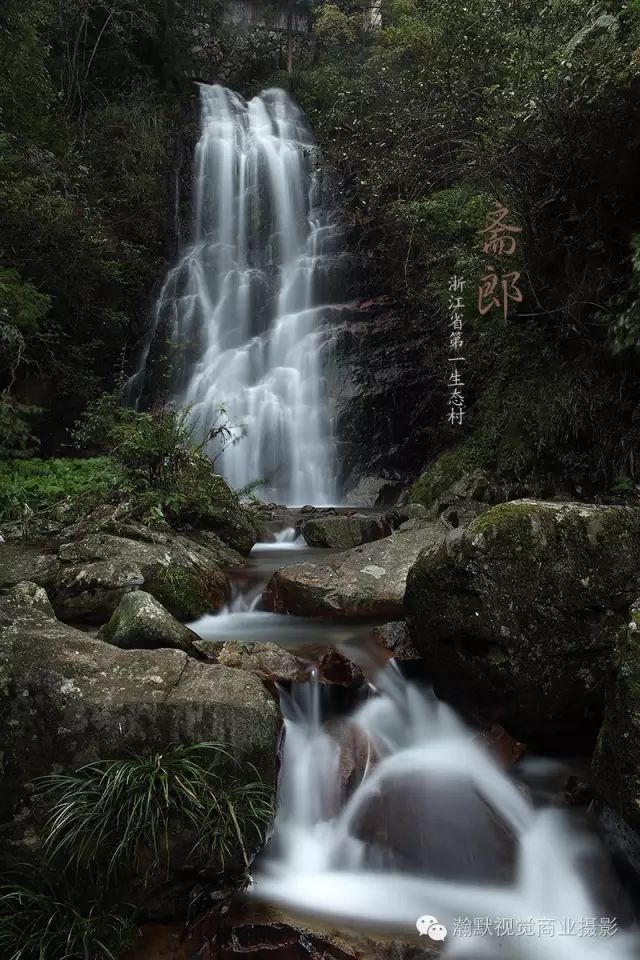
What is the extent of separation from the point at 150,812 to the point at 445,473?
761 cm

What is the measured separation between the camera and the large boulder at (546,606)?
3.63 m

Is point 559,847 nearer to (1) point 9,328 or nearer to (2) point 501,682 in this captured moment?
(2) point 501,682

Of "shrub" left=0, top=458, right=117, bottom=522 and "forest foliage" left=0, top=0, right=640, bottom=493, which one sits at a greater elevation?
"forest foliage" left=0, top=0, right=640, bottom=493

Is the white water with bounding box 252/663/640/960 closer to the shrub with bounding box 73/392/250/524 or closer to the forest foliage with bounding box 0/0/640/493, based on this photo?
the shrub with bounding box 73/392/250/524

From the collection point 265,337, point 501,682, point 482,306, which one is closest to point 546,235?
point 482,306

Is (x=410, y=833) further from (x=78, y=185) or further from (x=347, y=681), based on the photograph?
(x=78, y=185)

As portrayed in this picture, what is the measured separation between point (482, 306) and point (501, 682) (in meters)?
5.11

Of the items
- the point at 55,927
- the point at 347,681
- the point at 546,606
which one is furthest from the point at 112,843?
the point at 546,606

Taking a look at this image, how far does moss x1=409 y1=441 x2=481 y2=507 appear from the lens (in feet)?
30.1

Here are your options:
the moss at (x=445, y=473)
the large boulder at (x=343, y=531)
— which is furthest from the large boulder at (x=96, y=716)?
the moss at (x=445, y=473)

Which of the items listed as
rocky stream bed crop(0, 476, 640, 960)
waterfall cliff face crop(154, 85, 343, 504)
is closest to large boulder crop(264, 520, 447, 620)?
rocky stream bed crop(0, 476, 640, 960)

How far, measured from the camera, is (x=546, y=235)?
734cm

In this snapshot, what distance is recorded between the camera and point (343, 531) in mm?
8094

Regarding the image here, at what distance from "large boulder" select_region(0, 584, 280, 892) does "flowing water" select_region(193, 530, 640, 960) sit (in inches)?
24.3
